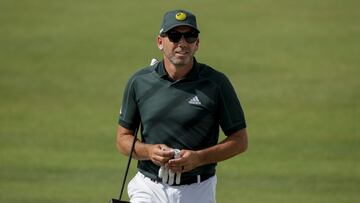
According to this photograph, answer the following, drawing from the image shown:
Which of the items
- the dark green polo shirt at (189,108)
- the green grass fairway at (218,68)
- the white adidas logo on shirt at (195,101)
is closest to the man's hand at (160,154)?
the dark green polo shirt at (189,108)

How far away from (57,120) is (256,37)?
688cm

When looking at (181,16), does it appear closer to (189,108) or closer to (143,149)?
(189,108)

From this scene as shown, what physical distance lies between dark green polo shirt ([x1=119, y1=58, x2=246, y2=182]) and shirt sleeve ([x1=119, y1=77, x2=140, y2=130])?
1.9 inches

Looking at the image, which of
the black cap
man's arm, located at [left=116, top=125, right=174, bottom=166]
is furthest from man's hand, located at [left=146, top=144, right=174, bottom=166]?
the black cap

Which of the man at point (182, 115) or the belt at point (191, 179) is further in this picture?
the belt at point (191, 179)

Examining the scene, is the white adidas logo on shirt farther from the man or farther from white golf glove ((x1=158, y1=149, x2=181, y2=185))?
white golf glove ((x1=158, y1=149, x2=181, y2=185))

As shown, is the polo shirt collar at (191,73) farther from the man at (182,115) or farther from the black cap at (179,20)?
the black cap at (179,20)

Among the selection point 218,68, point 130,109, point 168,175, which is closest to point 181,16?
point 130,109

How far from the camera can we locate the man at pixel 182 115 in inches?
328

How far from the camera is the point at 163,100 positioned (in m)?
8.39

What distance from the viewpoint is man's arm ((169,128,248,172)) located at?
8117 mm

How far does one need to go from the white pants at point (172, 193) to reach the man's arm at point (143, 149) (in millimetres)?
255

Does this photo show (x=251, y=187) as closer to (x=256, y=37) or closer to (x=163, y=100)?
(x=163, y=100)

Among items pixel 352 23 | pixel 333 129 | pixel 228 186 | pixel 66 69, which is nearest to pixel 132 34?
pixel 66 69
